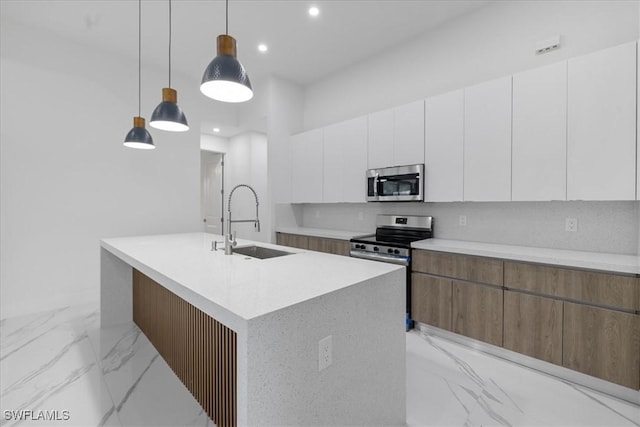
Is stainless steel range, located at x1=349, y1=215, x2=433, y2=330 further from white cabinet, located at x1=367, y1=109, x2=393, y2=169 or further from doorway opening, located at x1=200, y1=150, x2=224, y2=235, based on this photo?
doorway opening, located at x1=200, y1=150, x2=224, y2=235

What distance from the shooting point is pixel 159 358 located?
238cm

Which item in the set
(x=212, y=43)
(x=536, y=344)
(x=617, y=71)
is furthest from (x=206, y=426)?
(x=212, y=43)

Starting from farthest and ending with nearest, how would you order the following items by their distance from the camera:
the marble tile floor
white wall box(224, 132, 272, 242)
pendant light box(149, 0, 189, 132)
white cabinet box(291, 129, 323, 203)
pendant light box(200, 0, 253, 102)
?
white wall box(224, 132, 272, 242)
white cabinet box(291, 129, 323, 203)
pendant light box(149, 0, 189, 132)
the marble tile floor
pendant light box(200, 0, 253, 102)

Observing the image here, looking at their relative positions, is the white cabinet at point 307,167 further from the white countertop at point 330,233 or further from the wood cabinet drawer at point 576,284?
the wood cabinet drawer at point 576,284

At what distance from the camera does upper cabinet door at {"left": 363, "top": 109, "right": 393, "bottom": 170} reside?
3426 millimetres

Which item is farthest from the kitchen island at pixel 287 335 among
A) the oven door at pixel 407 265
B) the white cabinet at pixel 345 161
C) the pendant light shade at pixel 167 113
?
the white cabinet at pixel 345 161

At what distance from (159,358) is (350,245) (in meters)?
2.08

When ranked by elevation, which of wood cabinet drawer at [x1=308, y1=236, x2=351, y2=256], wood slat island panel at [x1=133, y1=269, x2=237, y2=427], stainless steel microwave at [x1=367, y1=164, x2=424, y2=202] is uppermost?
stainless steel microwave at [x1=367, y1=164, x2=424, y2=202]

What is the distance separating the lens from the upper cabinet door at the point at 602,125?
203 cm

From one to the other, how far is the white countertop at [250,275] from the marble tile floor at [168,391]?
2.73ft

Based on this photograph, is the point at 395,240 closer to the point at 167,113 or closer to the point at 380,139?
the point at 380,139

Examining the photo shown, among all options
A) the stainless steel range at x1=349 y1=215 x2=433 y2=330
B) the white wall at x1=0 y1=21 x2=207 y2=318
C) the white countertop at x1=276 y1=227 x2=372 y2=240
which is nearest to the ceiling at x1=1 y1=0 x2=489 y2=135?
the white wall at x1=0 y1=21 x2=207 y2=318

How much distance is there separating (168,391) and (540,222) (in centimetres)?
313

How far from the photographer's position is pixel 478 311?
249 cm
